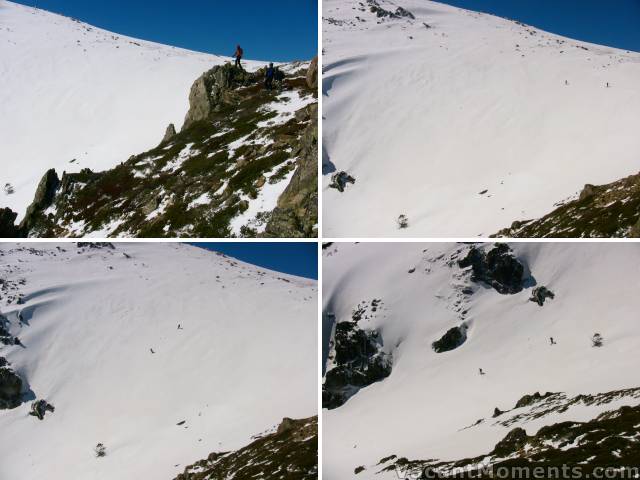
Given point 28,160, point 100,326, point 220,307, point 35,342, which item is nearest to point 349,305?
point 220,307

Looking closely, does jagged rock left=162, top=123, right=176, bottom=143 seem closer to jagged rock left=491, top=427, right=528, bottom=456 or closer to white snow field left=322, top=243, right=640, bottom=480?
white snow field left=322, top=243, right=640, bottom=480

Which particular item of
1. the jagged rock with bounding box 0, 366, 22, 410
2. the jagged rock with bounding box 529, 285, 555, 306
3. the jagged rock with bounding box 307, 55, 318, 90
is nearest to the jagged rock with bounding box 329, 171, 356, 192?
the jagged rock with bounding box 529, 285, 555, 306

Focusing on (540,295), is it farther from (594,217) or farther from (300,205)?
(300,205)

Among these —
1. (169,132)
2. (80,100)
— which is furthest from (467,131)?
(80,100)

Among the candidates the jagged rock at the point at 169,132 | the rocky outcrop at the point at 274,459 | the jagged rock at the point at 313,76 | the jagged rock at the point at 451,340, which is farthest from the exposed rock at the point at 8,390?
the jagged rock at the point at 313,76

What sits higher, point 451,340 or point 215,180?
point 215,180

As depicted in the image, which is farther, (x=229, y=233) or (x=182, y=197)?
(x=182, y=197)

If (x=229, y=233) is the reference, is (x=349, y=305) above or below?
below

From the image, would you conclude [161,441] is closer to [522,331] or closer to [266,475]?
[266,475]
